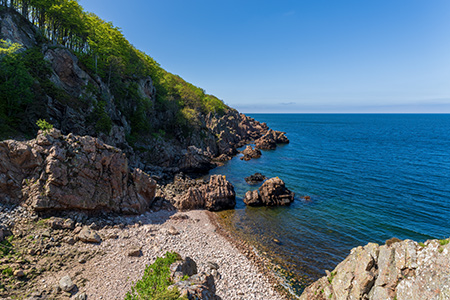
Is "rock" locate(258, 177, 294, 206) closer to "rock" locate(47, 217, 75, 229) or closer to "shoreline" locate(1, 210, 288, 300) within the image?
"shoreline" locate(1, 210, 288, 300)

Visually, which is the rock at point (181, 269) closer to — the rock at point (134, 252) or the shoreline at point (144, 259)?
the shoreline at point (144, 259)

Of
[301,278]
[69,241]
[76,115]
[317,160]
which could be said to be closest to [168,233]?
[69,241]

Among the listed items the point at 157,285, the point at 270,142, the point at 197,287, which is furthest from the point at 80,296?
the point at 270,142

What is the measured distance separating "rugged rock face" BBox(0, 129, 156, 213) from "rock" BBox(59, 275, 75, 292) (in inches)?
353

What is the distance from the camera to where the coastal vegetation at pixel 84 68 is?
27.1 metres

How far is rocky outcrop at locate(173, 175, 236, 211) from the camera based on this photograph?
110 ft

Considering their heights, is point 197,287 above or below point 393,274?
below

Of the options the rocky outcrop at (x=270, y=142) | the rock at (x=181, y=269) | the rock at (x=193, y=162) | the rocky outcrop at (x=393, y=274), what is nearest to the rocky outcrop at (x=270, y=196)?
the rock at (x=193, y=162)

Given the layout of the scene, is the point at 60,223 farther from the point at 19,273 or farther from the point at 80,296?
the point at 80,296

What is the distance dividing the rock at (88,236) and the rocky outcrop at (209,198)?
43.8 ft

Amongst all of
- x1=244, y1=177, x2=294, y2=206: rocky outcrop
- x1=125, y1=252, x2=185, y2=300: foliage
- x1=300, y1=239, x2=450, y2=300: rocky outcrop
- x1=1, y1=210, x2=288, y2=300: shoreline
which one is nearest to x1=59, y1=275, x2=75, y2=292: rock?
x1=1, y1=210, x2=288, y2=300: shoreline

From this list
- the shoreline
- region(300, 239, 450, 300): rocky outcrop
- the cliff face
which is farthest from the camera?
the cliff face

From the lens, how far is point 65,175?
22.4m

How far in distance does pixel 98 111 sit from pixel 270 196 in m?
34.9
